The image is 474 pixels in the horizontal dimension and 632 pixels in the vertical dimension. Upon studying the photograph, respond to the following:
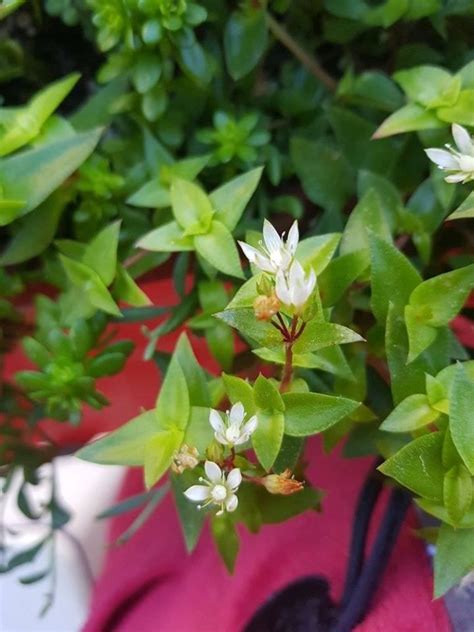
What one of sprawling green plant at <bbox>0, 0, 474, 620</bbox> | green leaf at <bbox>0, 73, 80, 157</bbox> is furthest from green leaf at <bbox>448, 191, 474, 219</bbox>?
green leaf at <bbox>0, 73, 80, 157</bbox>

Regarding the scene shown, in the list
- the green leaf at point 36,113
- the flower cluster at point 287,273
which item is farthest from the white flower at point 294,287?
the green leaf at point 36,113

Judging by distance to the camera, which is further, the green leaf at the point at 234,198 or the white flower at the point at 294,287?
the green leaf at the point at 234,198

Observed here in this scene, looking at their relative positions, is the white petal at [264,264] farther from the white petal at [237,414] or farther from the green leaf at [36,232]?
the green leaf at [36,232]

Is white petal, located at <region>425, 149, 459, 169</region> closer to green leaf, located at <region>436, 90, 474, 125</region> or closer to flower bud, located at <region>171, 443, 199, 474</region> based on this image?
green leaf, located at <region>436, 90, 474, 125</region>

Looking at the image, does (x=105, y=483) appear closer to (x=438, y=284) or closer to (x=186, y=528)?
(x=186, y=528)

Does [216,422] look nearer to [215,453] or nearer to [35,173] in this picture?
[215,453]

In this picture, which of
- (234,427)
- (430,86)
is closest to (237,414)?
(234,427)
